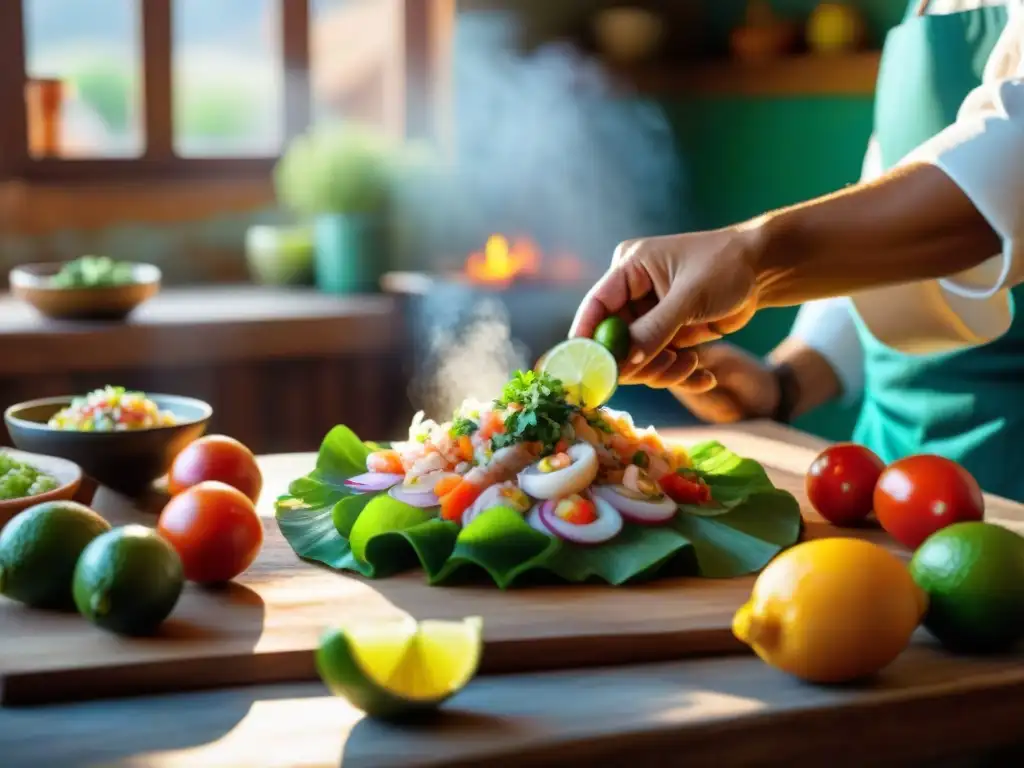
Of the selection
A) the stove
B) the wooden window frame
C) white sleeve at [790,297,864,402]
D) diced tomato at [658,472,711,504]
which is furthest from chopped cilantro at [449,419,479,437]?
the wooden window frame

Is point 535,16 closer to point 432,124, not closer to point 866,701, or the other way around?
point 432,124

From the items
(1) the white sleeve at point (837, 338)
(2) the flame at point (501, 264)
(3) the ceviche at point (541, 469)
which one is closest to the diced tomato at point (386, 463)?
(3) the ceviche at point (541, 469)

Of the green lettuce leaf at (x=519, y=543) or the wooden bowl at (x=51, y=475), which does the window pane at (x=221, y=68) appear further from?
the green lettuce leaf at (x=519, y=543)

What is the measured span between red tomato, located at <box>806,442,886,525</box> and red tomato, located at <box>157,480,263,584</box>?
69 cm

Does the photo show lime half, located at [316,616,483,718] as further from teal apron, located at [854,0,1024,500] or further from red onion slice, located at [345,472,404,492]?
teal apron, located at [854,0,1024,500]

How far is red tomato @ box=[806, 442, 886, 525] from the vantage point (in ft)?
5.29

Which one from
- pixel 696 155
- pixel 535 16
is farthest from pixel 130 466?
pixel 696 155

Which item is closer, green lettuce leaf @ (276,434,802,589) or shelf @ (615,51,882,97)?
green lettuce leaf @ (276,434,802,589)

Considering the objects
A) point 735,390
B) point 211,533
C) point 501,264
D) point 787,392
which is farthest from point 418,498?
point 501,264

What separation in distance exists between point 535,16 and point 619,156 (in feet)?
1.78

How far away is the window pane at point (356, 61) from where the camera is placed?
4.26m

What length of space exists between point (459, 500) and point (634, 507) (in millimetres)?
190

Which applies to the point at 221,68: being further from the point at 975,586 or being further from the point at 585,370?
the point at 975,586

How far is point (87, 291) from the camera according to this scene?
3111 millimetres
